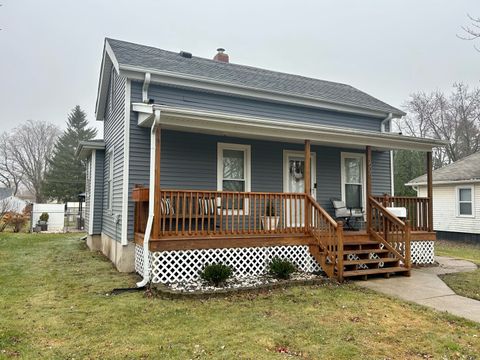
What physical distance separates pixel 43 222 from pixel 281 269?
58.2 ft

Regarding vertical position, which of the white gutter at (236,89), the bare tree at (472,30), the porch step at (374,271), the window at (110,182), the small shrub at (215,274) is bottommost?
the porch step at (374,271)

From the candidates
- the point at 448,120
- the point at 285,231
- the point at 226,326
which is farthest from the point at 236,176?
the point at 448,120

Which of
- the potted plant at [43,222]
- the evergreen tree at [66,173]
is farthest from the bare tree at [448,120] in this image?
the evergreen tree at [66,173]

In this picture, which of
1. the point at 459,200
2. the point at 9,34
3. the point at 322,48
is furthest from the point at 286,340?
the point at 322,48

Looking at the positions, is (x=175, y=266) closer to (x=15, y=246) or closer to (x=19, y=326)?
(x=19, y=326)

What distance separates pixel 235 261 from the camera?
23.8 ft

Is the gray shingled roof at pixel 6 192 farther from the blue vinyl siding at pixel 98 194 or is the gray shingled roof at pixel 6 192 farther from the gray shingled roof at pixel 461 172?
the gray shingled roof at pixel 461 172

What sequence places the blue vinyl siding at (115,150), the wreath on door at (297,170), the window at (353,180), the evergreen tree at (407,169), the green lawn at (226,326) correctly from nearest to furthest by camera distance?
1. the green lawn at (226,326)
2. the blue vinyl siding at (115,150)
3. the wreath on door at (297,170)
4. the window at (353,180)
5. the evergreen tree at (407,169)

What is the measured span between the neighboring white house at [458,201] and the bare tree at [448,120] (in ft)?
35.2

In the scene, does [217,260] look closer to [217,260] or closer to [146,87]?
[217,260]

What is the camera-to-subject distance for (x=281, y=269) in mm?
6934

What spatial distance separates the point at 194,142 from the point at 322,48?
1945cm

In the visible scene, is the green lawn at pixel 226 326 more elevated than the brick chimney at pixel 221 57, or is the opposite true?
the brick chimney at pixel 221 57

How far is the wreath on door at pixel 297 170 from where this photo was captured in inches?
386
